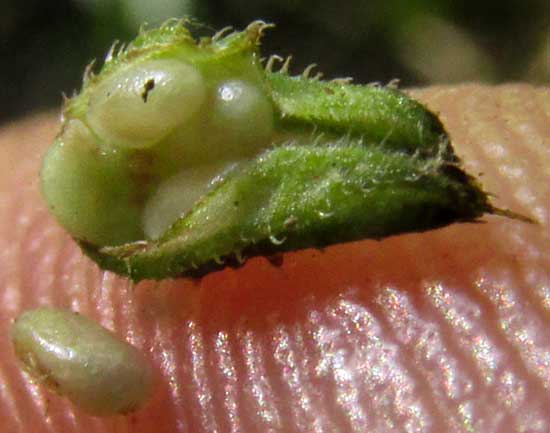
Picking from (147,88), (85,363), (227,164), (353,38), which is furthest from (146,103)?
(353,38)

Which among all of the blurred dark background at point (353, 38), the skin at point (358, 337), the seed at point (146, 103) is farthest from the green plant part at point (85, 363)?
the blurred dark background at point (353, 38)

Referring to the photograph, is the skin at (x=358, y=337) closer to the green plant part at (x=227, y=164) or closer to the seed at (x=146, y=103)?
the green plant part at (x=227, y=164)

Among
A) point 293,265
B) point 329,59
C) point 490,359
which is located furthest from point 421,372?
point 329,59

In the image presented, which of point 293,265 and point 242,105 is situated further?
point 293,265

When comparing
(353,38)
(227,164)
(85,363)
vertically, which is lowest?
(353,38)

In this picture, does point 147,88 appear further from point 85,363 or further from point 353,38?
point 353,38

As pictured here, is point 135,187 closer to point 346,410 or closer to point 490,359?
point 346,410

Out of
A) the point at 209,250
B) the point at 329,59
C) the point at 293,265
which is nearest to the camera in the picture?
the point at 209,250
